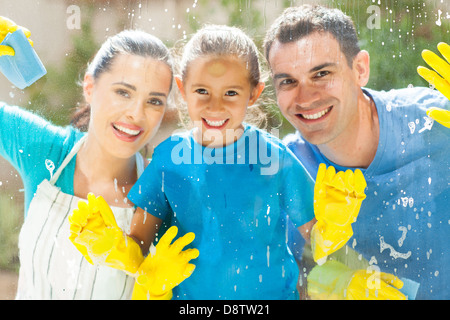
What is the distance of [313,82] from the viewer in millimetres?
1068

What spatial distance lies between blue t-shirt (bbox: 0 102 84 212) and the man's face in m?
0.47

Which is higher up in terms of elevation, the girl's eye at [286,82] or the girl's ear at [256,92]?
the girl's eye at [286,82]

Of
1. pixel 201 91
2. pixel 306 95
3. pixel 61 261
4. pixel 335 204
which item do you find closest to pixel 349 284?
pixel 335 204

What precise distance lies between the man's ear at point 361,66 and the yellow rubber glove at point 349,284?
41 centimetres

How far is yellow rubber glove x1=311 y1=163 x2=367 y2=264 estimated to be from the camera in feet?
3.37

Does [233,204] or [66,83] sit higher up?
[66,83]

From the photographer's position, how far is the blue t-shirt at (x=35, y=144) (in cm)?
113

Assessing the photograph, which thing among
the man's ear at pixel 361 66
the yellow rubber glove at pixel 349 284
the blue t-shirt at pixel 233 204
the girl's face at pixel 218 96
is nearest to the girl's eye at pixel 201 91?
the girl's face at pixel 218 96

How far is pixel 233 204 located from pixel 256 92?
0.24 meters

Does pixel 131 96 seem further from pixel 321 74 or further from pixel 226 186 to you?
pixel 321 74

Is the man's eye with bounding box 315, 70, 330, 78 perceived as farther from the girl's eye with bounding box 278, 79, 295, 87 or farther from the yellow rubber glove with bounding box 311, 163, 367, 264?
the yellow rubber glove with bounding box 311, 163, 367, 264

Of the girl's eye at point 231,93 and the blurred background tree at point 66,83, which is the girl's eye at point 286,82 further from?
the blurred background tree at point 66,83
